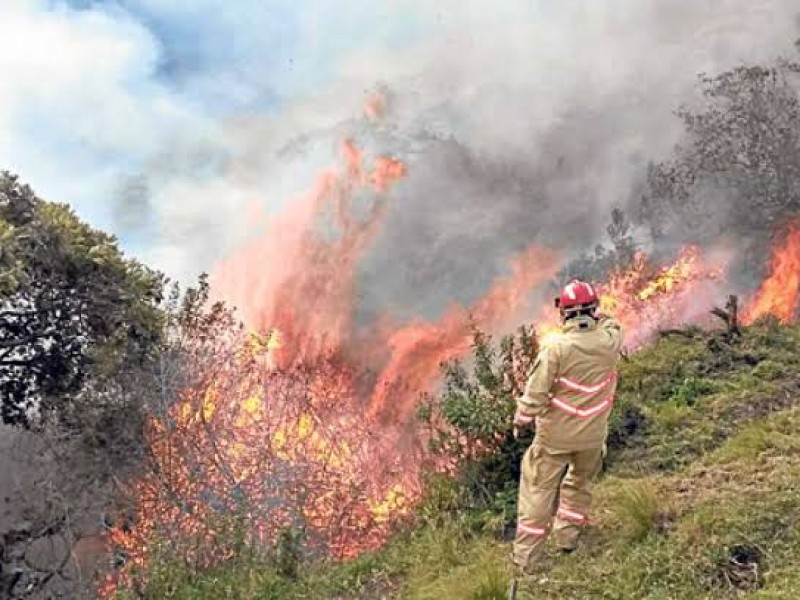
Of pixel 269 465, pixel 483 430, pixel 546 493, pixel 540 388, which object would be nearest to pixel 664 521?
pixel 546 493

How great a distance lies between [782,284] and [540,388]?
50.4ft

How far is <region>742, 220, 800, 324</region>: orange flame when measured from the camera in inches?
688

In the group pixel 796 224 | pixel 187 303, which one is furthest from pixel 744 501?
pixel 796 224

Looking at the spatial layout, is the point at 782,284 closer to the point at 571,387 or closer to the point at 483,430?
the point at 483,430

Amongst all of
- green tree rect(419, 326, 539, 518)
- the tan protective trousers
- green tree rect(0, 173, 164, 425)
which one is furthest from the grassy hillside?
green tree rect(0, 173, 164, 425)

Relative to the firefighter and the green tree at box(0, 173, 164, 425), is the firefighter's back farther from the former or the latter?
the green tree at box(0, 173, 164, 425)

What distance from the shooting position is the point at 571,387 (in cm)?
554

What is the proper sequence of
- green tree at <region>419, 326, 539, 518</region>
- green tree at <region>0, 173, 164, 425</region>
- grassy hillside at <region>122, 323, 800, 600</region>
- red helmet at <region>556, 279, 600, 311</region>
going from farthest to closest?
green tree at <region>0, 173, 164, 425</region> → green tree at <region>419, 326, 539, 518</region> → red helmet at <region>556, 279, 600, 311</region> → grassy hillside at <region>122, 323, 800, 600</region>

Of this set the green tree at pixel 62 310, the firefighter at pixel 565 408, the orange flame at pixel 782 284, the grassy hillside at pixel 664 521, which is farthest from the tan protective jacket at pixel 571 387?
the orange flame at pixel 782 284

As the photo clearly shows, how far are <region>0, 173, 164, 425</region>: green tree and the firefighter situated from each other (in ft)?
29.3

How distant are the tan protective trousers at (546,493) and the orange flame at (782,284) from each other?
12075mm

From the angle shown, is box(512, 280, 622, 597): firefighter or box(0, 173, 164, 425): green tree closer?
box(512, 280, 622, 597): firefighter

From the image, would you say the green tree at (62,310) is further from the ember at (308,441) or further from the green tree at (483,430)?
the green tree at (483,430)

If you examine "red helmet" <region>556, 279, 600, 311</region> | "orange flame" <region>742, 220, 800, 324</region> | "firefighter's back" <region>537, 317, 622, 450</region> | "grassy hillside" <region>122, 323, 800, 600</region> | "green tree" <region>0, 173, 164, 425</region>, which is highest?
"green tree" <region>0, 173, 164, 425</region>
